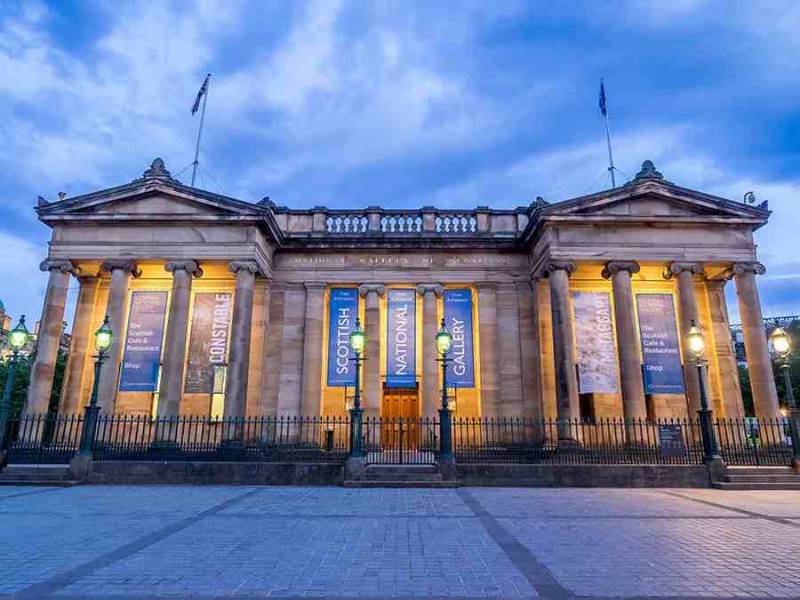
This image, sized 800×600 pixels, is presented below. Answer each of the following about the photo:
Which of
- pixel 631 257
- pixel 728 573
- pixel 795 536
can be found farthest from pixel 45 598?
pixel 631 257

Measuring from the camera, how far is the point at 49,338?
21.3m

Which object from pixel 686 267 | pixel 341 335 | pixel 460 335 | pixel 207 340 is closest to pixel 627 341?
pixel 686 267

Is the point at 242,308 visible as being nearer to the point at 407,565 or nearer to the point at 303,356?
the point at 303,356

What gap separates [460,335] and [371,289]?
16.0 ft

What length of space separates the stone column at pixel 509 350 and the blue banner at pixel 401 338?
420 cm

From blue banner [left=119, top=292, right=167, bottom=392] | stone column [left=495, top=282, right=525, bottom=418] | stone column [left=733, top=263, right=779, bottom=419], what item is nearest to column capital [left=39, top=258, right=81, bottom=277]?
blue banner [left=119, top=292, right=167, bottom=392]

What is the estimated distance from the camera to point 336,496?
12727 millimetres

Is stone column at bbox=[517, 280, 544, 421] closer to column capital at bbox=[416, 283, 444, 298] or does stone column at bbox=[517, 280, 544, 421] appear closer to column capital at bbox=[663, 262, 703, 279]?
column capital at bbox=[416, 283, 444, 298]

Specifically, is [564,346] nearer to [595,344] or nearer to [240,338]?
[595,344]

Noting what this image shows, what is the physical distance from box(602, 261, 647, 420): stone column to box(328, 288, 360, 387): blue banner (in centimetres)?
1162

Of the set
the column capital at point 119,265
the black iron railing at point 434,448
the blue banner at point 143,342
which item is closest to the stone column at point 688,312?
the black iron railing at point 434,448

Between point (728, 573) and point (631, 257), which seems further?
point (631, 257)

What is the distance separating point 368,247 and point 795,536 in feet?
64.2

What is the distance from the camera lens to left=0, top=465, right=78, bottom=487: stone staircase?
1486 centimetres
